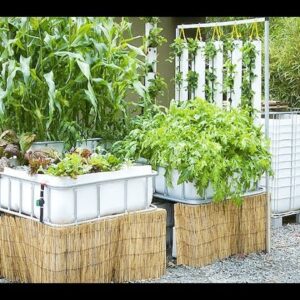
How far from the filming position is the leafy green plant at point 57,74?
2.97 metres

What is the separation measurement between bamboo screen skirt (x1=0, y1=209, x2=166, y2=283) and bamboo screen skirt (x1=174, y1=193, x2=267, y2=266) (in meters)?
0.22

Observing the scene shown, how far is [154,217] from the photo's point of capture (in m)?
2.77

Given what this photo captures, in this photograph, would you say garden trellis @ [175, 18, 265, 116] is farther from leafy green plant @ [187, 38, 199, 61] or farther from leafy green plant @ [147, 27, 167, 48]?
leafy green plant @ [147, 27, 167, 48]

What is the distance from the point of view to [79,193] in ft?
8.39

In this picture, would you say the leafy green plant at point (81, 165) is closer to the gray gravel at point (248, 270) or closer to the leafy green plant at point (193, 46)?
the gray gravel at point (248, 270)

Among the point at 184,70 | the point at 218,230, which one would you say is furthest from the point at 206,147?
the point at 184,70

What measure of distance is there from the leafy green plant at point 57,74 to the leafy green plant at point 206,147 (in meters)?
0.29

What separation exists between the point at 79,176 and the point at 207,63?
159 centimetres

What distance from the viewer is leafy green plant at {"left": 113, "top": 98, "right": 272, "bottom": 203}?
2910 mm

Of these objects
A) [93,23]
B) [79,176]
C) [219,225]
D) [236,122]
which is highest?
[93,23]

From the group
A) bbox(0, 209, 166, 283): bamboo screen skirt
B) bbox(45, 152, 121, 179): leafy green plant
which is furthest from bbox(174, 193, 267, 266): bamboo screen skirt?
bbox(45, 152, 121, 179): leafy green plant

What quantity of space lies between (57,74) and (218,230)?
1.15 meters
